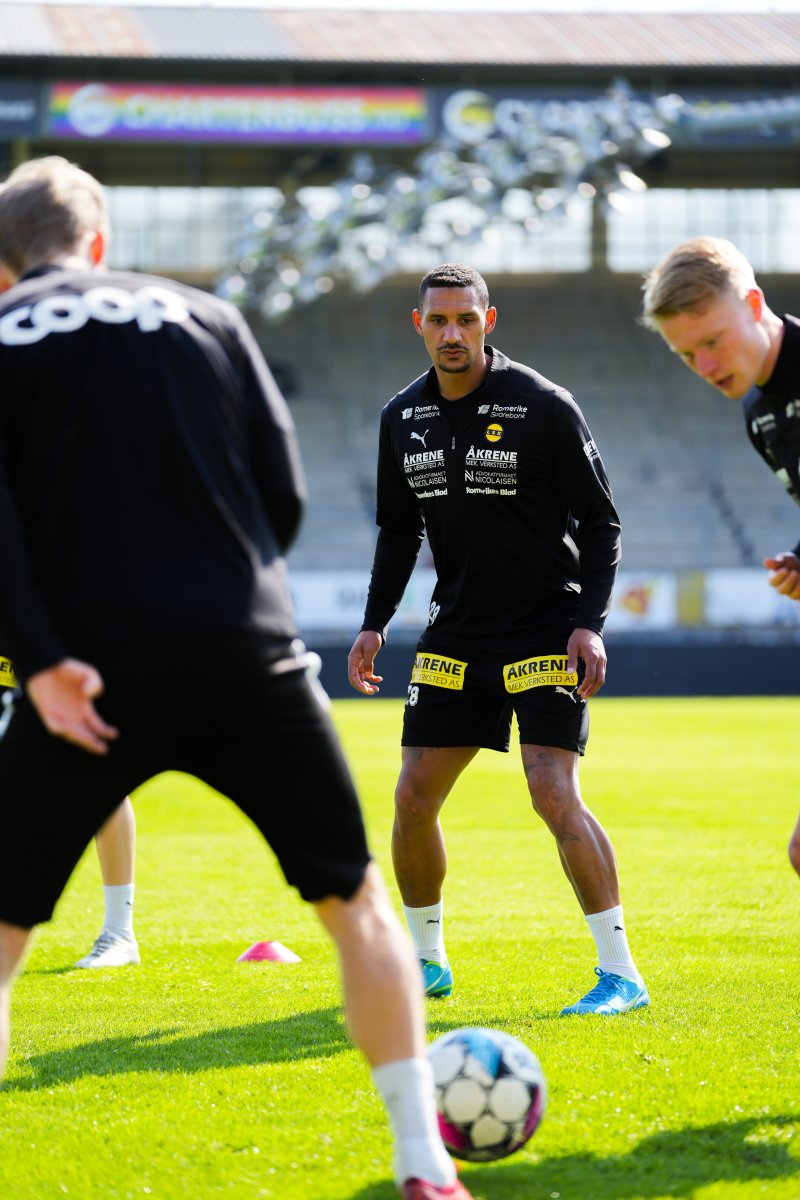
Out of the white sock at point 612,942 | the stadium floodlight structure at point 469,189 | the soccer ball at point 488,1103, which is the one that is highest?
the stadium floodlight structure at point 469,189

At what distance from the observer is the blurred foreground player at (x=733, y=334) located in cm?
349

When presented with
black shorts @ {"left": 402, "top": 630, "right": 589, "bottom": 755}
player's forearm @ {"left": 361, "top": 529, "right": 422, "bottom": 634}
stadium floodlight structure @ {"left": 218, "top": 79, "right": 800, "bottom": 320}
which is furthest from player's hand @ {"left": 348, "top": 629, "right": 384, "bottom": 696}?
stadium floodlight structure @ {"left": 218, "top": 79, "right": 800, "bottom": 320}

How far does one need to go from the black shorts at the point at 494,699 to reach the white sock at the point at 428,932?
0.61 meters

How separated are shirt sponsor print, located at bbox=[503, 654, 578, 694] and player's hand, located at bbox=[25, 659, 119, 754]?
2467 mm

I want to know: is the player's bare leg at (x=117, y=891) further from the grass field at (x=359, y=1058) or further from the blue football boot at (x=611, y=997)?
the blue football boot at (x=611, y=997)

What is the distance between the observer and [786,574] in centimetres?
368

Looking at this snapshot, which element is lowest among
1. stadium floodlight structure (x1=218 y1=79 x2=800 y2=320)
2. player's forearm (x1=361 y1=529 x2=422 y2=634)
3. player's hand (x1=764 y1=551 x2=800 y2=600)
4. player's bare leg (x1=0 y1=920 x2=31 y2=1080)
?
player's bare leg (x1=0 y1=920 x2=31 y2=1080)

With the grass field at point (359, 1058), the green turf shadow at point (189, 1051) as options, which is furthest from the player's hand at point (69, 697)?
the green turf shadow at point (189, 1051)

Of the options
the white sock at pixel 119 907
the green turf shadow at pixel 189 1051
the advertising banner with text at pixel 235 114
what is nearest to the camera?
the green turf shadow at pixel 189 1051

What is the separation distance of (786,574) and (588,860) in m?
1.57

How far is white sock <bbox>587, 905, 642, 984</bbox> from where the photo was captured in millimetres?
4887

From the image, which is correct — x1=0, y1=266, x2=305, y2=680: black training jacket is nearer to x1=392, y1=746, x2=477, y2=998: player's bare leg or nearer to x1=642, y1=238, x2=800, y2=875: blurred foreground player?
x1=642, y1=238, x2=800, y2=875: blurred foreground player

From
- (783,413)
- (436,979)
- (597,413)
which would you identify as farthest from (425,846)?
(597,413)

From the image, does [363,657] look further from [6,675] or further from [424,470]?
[6,675]
